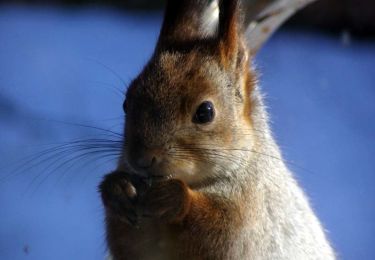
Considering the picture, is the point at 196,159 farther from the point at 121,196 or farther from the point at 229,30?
the point at 229,30

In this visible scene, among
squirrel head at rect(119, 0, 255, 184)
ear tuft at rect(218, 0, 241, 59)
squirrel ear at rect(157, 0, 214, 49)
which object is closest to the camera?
squirrel head at rect(119, 0, 255, 184)

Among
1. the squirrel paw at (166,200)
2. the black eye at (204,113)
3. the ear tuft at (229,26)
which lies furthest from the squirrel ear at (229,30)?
the squirrel paw at (166,200)

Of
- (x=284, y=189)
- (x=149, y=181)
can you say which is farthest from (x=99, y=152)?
(x=284, y=189)

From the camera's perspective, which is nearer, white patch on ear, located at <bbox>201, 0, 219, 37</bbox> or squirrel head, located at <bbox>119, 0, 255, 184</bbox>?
squirrel head, located at <bbox>119, 0, 255, 184</bbox>

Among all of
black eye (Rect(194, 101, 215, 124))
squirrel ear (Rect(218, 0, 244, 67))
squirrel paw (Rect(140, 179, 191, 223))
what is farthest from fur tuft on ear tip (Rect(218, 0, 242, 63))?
squirrel paw (Rect(140, 179, 191, 223))

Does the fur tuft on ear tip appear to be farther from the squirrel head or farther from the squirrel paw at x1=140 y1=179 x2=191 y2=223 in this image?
the squirrel paw at x1=140 y1=179 x2=191 y2=223

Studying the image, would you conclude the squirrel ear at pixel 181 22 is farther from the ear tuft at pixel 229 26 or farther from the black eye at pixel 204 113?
the black eye at pixel 204 113

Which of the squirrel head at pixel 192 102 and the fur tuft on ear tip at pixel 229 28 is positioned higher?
the fur tuft on ear tip at pixel 229 28
